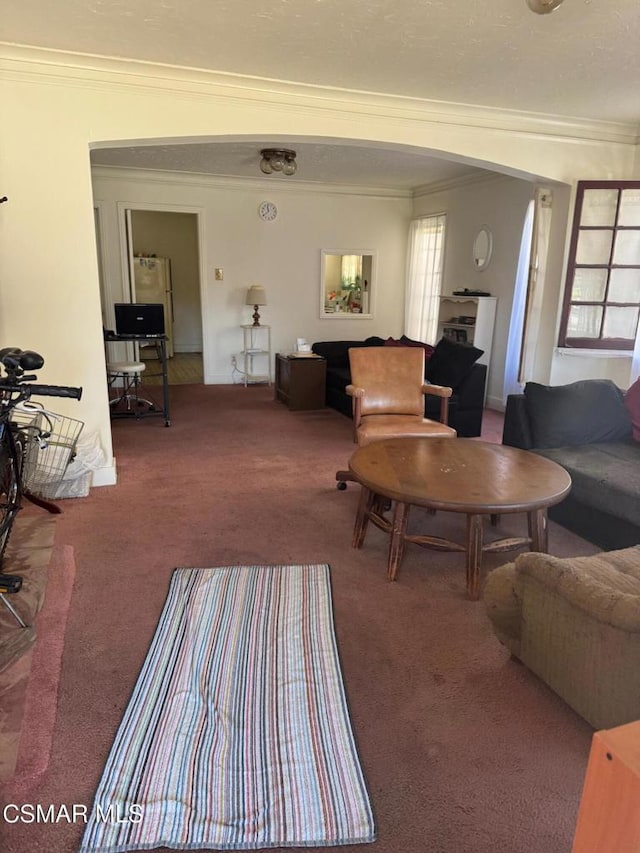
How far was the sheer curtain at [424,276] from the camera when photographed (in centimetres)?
730

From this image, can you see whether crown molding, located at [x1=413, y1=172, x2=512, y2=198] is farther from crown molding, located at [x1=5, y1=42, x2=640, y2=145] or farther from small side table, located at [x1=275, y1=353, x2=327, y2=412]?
small side table, located at [x1=275, y1=353, x2=327, y2=412]

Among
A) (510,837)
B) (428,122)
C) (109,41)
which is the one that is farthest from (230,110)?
(510,837)

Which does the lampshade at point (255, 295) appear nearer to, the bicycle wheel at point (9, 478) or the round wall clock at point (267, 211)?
the round wall clock at point (267, 211)

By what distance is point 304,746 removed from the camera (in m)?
1.65

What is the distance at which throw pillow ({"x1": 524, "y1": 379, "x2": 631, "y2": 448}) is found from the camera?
335 centimetres

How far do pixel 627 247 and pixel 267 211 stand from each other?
449 centimetres

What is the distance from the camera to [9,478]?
7.79 feet

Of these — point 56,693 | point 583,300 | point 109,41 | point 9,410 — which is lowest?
point 56,693

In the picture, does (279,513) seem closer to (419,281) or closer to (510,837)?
(510,837)

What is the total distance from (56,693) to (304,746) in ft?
2.87

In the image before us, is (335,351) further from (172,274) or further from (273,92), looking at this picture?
(172,274)

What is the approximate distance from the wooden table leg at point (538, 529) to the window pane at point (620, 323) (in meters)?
2.51

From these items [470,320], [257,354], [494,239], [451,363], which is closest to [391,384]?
[451,363]

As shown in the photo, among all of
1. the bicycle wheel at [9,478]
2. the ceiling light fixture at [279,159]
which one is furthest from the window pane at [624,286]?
the bicycle wheel at [9,478]
